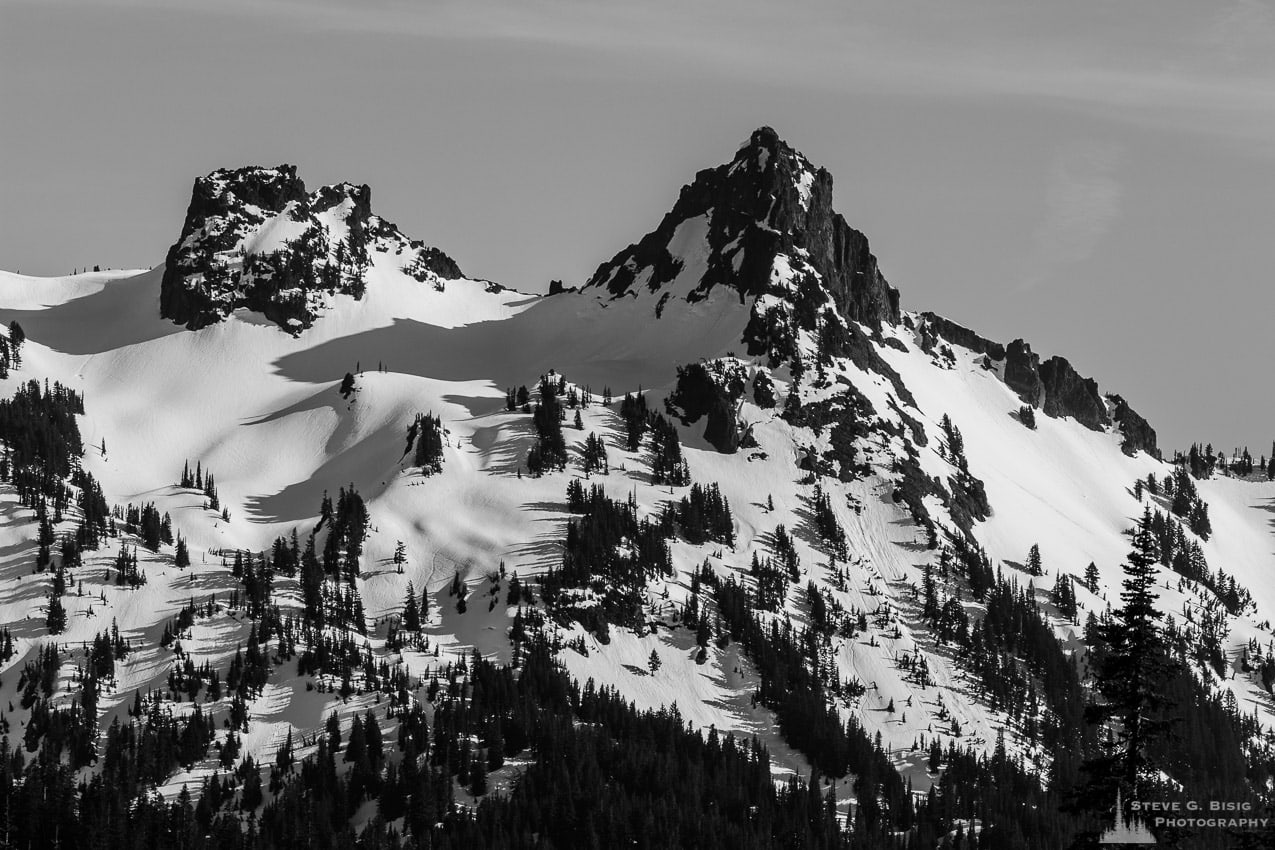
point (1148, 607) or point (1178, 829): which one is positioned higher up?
point (1148, 607)

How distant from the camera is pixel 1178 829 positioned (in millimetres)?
83312

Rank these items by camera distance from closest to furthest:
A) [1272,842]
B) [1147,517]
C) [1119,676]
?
[1272,842] < [1119,676] < [1147,517]

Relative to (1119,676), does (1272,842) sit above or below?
below

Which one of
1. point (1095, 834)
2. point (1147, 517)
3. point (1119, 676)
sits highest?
point (1147, 517)

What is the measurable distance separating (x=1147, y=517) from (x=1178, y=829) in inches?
856

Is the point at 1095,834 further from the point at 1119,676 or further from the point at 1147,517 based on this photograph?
the point at 1147,517

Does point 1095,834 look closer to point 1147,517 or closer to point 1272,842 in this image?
point 1272,842

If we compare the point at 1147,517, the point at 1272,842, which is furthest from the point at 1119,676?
the point at 1147,517

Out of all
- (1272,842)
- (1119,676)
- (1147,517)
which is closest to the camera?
(1272,842)

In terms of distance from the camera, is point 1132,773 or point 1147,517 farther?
point 1147,517

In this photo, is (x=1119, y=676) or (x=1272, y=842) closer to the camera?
(x=1272, y=842)

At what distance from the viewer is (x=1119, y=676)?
85812mm

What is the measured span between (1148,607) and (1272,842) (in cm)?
1220

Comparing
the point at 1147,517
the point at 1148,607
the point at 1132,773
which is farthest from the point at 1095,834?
the point at 1147,517
